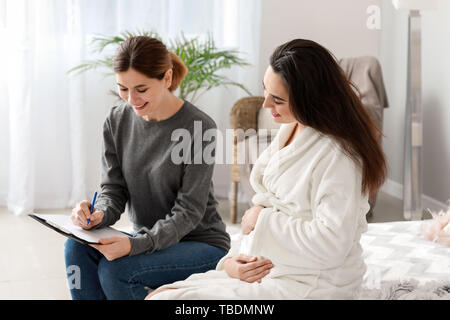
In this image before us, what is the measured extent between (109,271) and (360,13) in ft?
11.2

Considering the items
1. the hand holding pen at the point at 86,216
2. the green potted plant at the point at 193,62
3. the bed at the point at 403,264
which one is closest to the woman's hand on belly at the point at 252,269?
the bed at the point at 403,264

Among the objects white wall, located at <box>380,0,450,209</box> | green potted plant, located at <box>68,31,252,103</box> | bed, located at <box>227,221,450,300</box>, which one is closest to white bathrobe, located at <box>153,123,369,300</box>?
bed, located at <box>227,221,450,300</box>

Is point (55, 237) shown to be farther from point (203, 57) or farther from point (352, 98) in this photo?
point (352, 98)

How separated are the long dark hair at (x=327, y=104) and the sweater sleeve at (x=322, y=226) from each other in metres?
0.03

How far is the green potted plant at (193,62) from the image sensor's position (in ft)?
12.2

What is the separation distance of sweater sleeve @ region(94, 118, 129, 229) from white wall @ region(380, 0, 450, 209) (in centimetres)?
219

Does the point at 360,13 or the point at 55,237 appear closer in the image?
the point at 55,237

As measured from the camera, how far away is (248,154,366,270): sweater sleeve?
A: 4.07ft

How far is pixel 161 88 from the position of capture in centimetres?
182

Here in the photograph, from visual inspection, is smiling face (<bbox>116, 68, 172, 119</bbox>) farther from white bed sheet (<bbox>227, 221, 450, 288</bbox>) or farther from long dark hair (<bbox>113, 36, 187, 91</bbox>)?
white bed sheet (<bbox>227, 221, 450, 288</bbox>)

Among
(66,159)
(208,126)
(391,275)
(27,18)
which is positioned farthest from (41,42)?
(391,275)

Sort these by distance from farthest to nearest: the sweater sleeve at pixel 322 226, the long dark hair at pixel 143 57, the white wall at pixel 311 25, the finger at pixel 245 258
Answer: the white wall at pixel 311 25
the long dark hair at pixel 143 57
the finger at pixel 245 258
the sweater sleeve at pixel 322 226

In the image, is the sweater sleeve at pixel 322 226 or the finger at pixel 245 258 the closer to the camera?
the sweater sleeve at pixel 322 226

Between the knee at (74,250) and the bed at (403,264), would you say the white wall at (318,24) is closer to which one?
the bed at (403,264)
